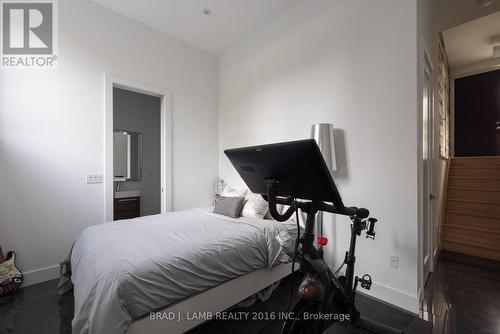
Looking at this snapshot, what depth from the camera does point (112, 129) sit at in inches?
112

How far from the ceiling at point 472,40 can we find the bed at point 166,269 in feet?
14.3

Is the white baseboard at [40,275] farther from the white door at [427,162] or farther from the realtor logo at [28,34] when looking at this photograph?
the white door at [427,162]

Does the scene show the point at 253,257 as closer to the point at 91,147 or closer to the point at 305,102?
the point at 305,102

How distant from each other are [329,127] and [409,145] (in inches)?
27.5

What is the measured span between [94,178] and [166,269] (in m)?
1.96

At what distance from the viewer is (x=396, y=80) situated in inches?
79.5

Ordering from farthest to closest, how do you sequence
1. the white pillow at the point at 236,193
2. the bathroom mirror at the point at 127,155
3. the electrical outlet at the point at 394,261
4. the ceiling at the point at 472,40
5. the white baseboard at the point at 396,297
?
1. the bathroom mirror at the point at 127,155
2. the ceiling at the point at 472,40
3. the white pillow at the point at 236,193
4. the electrical outlet at the point at 394,261
5. the white baseboard at the point at 396,297

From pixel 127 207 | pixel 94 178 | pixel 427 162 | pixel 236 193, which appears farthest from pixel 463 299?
pixel 127 207

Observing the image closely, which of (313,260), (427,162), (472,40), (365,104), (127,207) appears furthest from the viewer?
(127,207)

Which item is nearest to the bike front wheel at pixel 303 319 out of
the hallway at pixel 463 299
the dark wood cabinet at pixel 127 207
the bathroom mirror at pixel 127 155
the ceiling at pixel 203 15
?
the hallway at pixel 463 299

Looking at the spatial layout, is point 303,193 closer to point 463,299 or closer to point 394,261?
point 394,261

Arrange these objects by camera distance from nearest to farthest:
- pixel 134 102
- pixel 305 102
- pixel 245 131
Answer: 1. pixel 305 102
2. pixel 245 131
3. pixel 134 102

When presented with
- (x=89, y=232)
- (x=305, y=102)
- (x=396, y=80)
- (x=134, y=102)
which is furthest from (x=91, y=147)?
(x=396, y=80)

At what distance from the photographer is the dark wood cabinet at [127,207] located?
3.94 metres
